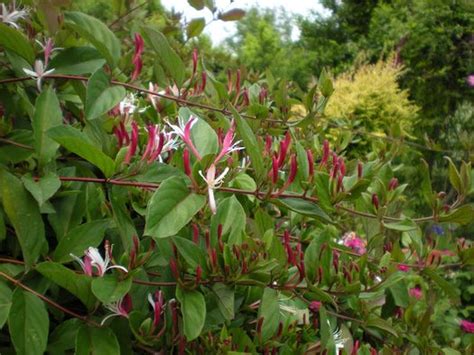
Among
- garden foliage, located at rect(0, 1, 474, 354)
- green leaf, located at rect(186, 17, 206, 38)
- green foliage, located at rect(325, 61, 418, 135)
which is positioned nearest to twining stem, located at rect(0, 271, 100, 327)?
garden foliage, located at rect(0, 1, 474, 354)

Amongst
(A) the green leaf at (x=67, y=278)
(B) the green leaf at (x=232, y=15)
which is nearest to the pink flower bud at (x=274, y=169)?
(A) the green leaf at (x=67, y=278)

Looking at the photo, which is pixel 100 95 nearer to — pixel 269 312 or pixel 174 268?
pixel 174 268

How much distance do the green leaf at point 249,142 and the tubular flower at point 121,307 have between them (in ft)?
0.67

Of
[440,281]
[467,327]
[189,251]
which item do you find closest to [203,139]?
[189,251]

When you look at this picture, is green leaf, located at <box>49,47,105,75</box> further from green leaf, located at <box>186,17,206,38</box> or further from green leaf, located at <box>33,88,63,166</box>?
green leaf, located at <box>186,17,206,38</box>

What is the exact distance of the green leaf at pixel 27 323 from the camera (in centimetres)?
59

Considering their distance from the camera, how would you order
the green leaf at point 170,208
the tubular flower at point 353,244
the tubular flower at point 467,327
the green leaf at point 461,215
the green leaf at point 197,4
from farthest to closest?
the tubular flower at point 467,327 < the tubular flower at point 353,244 < the green leaf at point 197,4 < the green leaf at point 461,215 < the green leaf at point 170,208

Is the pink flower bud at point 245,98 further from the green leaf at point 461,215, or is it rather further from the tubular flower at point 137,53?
the green leaf at point 461,215

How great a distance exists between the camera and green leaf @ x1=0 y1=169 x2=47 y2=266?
0.61m

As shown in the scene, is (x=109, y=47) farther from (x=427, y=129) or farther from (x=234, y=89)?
(x=427, y=129)

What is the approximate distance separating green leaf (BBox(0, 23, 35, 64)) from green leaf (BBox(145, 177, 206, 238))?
28cm

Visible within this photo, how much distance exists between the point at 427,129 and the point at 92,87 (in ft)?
22.6

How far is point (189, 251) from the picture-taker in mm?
652

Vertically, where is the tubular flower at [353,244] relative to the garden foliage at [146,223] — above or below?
below
